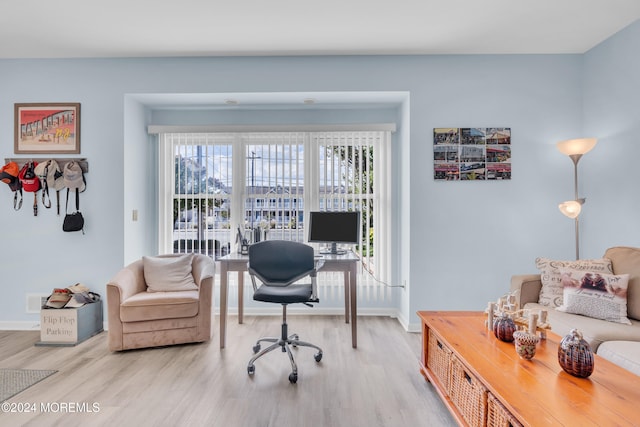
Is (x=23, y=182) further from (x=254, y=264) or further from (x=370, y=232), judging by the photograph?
(x=370, y=232)

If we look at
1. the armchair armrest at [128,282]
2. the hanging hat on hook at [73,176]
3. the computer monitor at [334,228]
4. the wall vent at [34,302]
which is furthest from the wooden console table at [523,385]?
the wall vent at [34,302]

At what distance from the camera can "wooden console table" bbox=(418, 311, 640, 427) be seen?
3.84ft

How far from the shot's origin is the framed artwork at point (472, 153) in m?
3.29

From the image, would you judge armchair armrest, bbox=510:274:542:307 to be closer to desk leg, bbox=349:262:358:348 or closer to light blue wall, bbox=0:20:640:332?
light blue wall, bbox=0:20:640:332

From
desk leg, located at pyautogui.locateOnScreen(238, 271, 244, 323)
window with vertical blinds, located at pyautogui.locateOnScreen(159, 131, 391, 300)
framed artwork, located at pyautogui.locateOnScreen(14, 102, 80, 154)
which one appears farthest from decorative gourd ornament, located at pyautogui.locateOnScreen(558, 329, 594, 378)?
framed artwork, located at pyautogui.locateOnScreen(14, 102, 80, 154)

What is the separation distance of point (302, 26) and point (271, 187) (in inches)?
67.8

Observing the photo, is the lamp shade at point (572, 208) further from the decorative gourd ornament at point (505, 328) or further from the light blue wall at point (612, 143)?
the decorative gourd ornament at point (505, 328)

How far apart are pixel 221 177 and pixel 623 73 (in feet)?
13.3

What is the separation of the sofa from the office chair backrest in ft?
5.14

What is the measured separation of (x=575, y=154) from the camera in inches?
118

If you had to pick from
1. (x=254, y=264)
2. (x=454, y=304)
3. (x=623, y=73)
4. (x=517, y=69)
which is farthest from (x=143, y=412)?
(x=623, y=73)

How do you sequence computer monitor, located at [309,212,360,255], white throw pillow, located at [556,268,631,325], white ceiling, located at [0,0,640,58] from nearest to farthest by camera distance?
white throw pillow, located at [556,268,631,325]
white ceiling, located at [0,0,640,58]
computer monitor, located at [309,212,360,255]

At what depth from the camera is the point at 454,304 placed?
333cm

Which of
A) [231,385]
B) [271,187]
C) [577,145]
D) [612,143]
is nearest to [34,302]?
[231,385]
